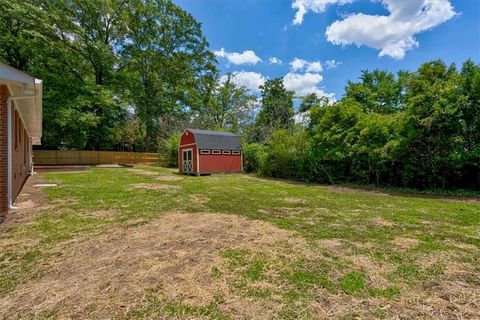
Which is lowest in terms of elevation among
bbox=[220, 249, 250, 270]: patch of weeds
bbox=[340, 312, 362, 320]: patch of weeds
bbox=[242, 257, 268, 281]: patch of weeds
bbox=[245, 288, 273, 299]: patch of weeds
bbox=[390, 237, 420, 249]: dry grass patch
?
bbox=[340, 312, 362, 320]: patch of weeds

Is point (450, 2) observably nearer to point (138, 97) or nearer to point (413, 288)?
point (413, 288)

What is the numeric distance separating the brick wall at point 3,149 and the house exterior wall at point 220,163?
1186 centimetres

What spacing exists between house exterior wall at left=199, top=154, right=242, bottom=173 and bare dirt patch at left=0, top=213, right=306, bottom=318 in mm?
12223

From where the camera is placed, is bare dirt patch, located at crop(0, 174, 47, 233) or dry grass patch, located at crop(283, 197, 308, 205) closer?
bare dirt patch, located at crop(0, 174, 47, 233)

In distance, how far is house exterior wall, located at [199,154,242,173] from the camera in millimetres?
16953

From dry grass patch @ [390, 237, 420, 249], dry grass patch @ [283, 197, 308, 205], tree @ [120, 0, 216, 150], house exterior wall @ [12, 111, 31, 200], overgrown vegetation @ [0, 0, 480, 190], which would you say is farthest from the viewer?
tree @ [120, 0, 216, 150]

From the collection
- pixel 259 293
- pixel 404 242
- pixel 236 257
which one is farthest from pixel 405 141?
pixel 259 293

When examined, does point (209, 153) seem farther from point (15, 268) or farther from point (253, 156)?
point (15, 268)

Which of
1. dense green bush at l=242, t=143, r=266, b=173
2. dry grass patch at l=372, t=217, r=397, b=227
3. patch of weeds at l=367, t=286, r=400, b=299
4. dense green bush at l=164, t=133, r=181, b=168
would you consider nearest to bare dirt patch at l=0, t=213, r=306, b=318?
patch of weeds at l=367, t=286, r=400, b=299

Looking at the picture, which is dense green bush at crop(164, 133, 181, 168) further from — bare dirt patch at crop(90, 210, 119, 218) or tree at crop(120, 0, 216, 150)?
bare dirt patch at crop(90, 210, 119, 218)

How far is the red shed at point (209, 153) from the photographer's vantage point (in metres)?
16.8

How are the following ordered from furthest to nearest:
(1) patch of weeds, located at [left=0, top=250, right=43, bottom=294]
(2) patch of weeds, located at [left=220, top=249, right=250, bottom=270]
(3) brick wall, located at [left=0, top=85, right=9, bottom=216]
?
(3) brick wall, located at [left=0, top=85, right=9, bottom=216]
(2) patch of weeds, located at [left=220, top=249, right=250, bottom=270]
(1) patch of weeds, located at [left=0, top=250, right=43, bottom=294]

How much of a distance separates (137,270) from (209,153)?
47.0 feet

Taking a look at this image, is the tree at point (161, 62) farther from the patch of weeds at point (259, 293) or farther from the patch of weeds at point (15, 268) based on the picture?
the patch of weeds at point (259, 293)
